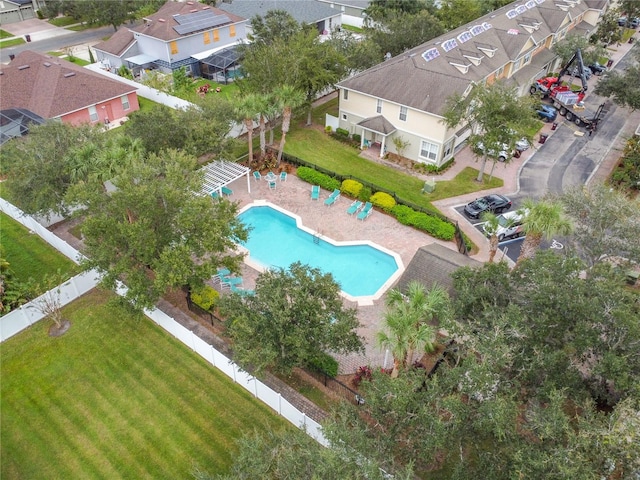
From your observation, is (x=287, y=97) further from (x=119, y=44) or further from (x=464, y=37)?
(x=119, y=44)

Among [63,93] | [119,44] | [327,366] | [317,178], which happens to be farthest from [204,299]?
[119,44]

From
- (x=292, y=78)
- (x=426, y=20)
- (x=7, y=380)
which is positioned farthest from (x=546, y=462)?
(x=426, y=20)

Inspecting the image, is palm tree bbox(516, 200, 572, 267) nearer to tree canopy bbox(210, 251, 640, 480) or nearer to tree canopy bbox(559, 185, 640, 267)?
tree canopy bbox(559, 185, 640, 267)

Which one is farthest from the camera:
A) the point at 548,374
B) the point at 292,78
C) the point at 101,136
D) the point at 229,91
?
the point at 229,91

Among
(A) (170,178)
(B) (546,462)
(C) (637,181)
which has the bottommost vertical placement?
(C) (637,181)

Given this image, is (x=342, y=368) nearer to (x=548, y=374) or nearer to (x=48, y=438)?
(x=548, y=374)

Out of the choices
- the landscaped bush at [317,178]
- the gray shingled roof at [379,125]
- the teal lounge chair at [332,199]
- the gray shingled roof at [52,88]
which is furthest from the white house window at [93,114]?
the teal lounge chair at [332,199]

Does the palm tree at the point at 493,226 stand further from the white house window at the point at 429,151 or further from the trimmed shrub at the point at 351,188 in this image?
the trimmed shrub at the point at 351,188
